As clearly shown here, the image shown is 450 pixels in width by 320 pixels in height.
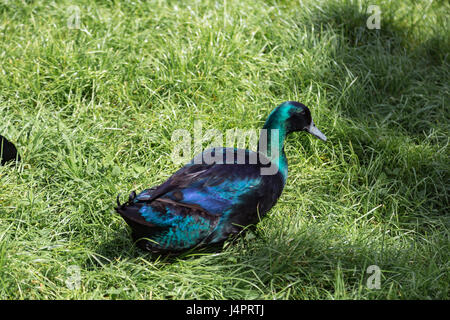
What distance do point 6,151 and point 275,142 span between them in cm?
162

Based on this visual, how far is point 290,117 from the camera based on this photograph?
11.3ft

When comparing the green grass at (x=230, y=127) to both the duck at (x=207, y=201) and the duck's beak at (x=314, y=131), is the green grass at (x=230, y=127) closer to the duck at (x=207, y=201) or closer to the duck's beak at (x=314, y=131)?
the duck at (x=207, y=201)

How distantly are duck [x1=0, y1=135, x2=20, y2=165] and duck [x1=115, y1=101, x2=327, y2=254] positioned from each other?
998 millimetres

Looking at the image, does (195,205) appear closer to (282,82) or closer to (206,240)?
(206,240)

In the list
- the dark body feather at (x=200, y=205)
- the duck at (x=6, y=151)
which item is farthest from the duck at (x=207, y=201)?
the duck at (x=6, y=151)

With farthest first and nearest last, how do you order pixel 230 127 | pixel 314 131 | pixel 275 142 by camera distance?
pixel 230 127 → pixel 314 131 → pixel 275 142

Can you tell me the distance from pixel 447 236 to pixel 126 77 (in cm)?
242

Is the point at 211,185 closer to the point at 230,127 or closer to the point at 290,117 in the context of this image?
the point at 290,117

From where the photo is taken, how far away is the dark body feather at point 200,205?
9.27 feet

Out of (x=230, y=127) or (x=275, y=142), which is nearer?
(x=275, y=142)

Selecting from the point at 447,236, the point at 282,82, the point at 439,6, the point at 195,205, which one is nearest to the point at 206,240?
the point at 195,205

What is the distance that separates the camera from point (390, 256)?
2975 millimetres

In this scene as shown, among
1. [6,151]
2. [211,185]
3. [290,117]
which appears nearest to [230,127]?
[290,117]

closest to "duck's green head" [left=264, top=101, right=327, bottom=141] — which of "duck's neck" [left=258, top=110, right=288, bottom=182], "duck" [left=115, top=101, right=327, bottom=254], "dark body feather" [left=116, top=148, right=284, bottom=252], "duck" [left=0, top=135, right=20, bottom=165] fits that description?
"duck's neck" [left=258, top=110, right=288, bottom=182]
